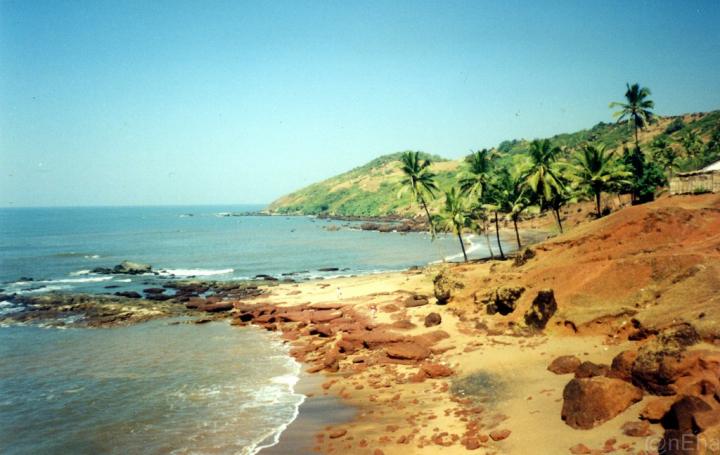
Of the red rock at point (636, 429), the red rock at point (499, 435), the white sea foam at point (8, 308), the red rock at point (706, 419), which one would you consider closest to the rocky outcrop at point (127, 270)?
the white sea foam at point (8, 308)

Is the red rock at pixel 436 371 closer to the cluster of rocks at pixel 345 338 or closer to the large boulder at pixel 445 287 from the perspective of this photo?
the cluster of rocks at pixel 345 338

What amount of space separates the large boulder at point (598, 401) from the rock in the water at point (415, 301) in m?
18.4

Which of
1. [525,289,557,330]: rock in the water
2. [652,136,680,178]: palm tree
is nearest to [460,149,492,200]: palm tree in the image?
[525,289,557,330]: rock in the water

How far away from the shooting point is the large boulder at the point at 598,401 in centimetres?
1103

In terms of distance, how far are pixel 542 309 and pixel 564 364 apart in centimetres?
477

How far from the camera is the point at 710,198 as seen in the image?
2344 centimetres

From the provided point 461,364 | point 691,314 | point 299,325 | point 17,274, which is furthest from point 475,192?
point 17,274

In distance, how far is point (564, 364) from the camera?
15.2 metres

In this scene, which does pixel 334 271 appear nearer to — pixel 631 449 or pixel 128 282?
pixel 128 282

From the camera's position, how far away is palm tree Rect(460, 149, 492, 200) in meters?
45.3

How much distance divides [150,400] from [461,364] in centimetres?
1373

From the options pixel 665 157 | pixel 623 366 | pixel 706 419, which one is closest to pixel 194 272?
pixel 623 366

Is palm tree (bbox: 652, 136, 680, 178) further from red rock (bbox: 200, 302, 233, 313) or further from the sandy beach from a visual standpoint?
red rock (bbox: 200, 302, 233, 313)

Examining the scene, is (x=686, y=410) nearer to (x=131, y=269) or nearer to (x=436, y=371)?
(x=436, y=371)
